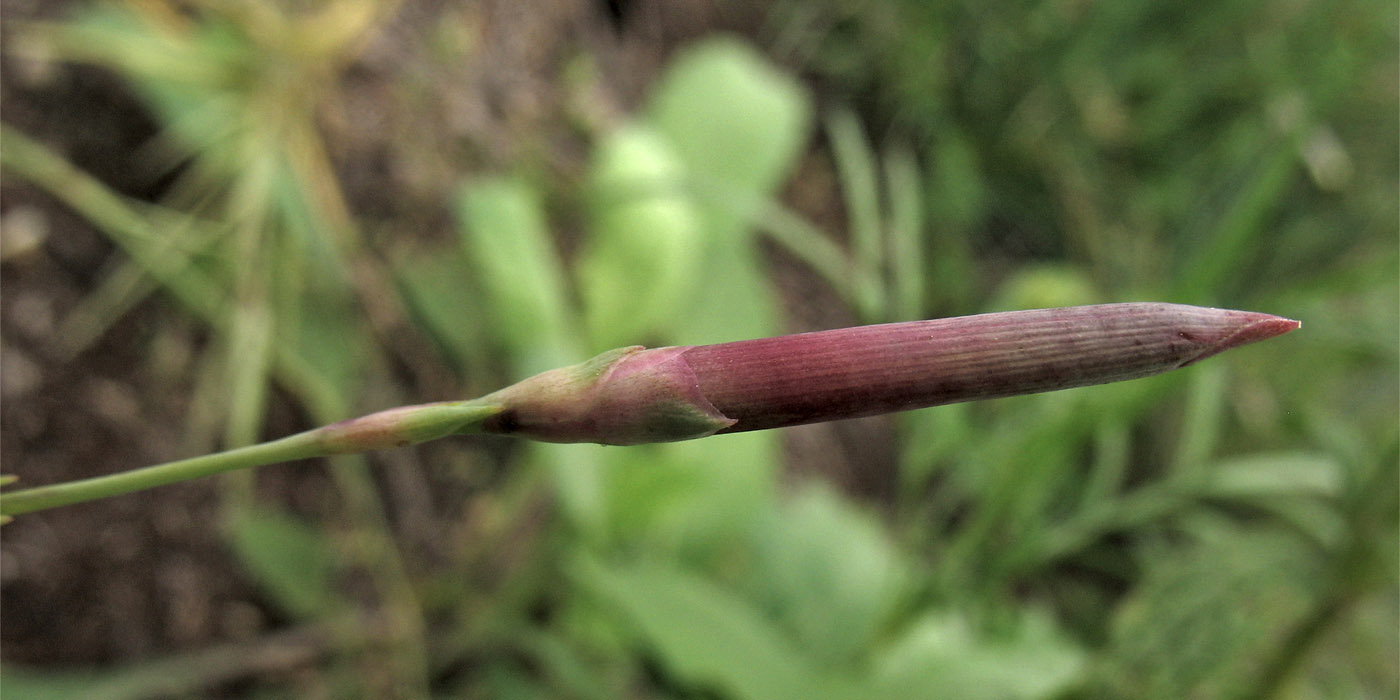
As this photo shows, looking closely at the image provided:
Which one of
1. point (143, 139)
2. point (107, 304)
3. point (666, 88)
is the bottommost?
point (107, 304)

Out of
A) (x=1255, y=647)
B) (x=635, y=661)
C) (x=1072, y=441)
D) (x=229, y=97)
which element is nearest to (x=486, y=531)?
(x=635, y=661)

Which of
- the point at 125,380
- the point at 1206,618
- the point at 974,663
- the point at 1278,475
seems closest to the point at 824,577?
the point at 974,663

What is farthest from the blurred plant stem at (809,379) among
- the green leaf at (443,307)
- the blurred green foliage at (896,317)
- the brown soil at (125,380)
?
the green leaf at (443,307)

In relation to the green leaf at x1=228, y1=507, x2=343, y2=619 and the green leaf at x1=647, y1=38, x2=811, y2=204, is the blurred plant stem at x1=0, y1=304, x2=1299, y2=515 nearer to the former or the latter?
the green leaf at x1=228, y1=507, x2=343, y2=619

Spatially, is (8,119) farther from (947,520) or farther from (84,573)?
(947,520)

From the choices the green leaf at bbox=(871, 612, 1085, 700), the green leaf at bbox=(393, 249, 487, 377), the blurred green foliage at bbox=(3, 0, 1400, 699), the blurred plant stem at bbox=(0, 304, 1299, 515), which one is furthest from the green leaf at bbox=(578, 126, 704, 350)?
the blurred plant stem at bbox=(0, 304, 1299, 515)
